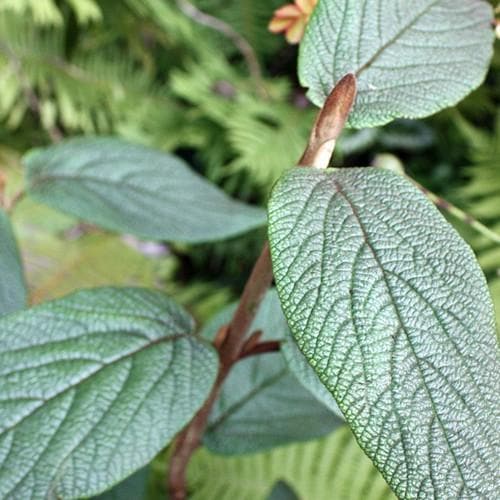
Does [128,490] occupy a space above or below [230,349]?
below

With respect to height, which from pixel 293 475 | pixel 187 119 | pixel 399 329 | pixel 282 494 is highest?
pixel 399 329

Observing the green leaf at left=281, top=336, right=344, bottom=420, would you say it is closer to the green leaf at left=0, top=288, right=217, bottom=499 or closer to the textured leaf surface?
the green leaf at left=0, top=288, right=217, bottom=499

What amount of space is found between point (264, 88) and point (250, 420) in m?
0.95

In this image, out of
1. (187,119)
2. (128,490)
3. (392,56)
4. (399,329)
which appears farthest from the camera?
(187,119)

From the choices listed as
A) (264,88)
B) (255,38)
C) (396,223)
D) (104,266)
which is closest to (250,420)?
(396,223)

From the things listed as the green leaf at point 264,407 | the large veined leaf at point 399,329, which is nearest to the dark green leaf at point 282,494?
the green leaf at point 264,407

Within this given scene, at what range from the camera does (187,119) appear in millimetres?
1454

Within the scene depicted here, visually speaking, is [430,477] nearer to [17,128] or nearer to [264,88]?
[264,88]

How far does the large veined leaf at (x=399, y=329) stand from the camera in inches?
11.0

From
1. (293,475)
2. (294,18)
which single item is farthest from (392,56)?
(293,475)

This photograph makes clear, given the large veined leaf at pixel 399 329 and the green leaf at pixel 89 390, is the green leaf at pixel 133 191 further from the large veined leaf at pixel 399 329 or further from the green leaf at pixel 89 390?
the large veined leaf at pixel 399 329

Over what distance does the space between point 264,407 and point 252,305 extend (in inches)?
8.0

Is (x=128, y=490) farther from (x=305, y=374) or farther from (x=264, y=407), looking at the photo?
(x=305, y=374)

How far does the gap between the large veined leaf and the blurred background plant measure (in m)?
0.92
